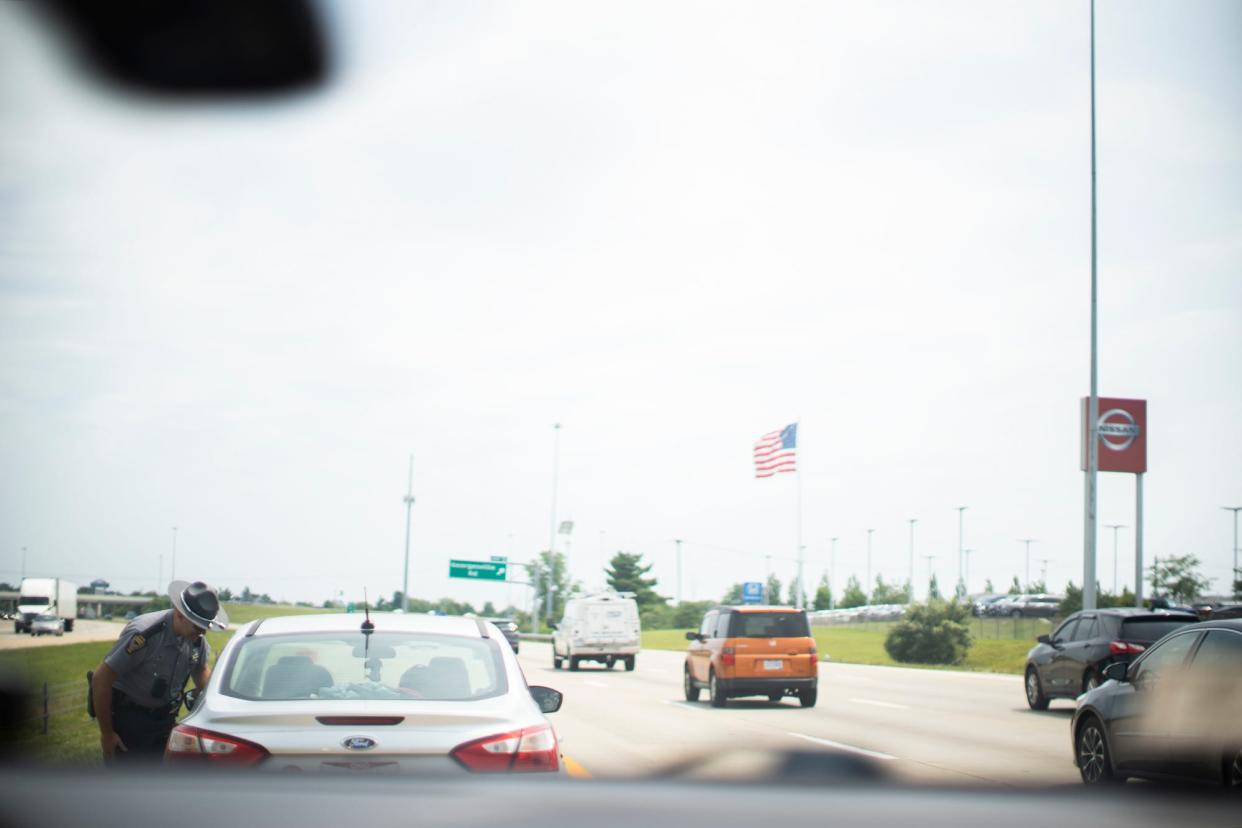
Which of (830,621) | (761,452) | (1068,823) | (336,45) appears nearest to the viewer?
(1068,823)

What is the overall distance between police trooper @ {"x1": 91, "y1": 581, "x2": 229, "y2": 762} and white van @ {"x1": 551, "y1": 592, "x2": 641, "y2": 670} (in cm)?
3366

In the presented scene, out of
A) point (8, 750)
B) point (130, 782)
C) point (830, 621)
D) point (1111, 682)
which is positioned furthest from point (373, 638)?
point (830, 621)

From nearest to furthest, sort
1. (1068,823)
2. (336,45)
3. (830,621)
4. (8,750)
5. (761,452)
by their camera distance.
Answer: (1068,823), (8,750), (336,45), (761,452), (830,621)

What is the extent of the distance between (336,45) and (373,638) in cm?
249

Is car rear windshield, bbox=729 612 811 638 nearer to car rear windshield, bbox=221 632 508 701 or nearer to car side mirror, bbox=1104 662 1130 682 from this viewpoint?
car side mirror, bbox=1104 662 1130 682

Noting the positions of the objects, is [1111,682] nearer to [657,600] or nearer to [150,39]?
[150,39]

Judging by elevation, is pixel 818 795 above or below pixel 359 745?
above

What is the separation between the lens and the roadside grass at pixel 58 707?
163 inches

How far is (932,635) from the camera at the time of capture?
47.3 meters

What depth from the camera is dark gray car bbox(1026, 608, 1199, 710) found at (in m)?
18.6

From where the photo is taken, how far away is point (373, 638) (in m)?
5.45

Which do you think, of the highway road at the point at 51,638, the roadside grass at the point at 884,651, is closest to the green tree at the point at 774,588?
the roadside grass at the point at 884,651

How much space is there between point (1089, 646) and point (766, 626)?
5.70 meters

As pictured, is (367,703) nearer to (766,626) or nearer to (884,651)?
(766,626)
